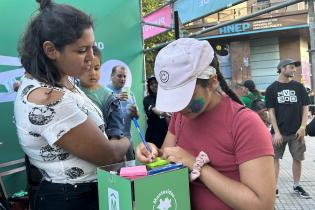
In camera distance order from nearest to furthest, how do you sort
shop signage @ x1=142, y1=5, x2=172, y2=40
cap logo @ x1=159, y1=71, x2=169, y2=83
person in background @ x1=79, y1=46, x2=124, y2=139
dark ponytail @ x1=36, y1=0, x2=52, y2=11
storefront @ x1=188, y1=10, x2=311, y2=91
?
cap logo @ x1=159, y1=71, x2=169, y2=83 → dark ponytail @ x1=36, y1=0, x2=52, y2=11 → person in background @ x1=79, y1=46, x2=124, y2=139 → shop signage @ x1=142, y1=5, x2=172, y2=40 → storefront @ x1=188, y1=10, x2=311, y2=91

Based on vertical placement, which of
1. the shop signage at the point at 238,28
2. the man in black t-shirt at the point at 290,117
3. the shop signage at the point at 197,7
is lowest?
the man in black t-shirt at the point at 290,117

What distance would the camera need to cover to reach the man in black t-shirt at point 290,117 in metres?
5.34

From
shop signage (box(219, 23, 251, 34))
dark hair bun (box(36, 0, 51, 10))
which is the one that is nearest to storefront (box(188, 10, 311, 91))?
shop signage (box(219, 23, 251, 34))

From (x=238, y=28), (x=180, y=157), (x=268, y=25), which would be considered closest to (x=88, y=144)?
(x=180, y=157)

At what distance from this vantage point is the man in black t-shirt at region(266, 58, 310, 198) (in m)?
5.34

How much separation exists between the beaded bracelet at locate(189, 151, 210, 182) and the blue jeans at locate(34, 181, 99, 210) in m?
0.52

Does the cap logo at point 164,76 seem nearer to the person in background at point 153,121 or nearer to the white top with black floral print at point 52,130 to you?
the white top with black floral print at point 52,130

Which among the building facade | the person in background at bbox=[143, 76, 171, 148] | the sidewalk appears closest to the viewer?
the sidewalk

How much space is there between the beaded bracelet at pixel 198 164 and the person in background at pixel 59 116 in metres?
0.45

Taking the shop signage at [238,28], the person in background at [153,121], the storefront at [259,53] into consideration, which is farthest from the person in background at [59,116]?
the storefront at [259,53]

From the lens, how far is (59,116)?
58.7 inches

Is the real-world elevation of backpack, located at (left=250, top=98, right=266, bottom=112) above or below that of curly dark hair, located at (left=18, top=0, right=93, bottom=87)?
below

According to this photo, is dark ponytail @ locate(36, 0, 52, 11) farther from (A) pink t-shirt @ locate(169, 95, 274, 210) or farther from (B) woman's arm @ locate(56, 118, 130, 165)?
(A) pink t-shirt @ locate(169, 95, 274, 210)

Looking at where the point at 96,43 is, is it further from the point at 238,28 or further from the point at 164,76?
the point at 238,28
